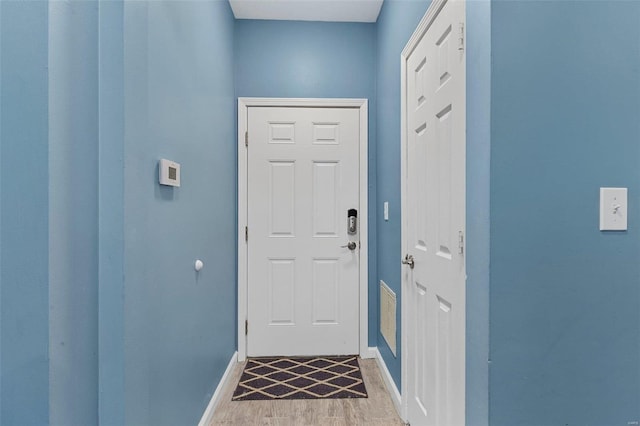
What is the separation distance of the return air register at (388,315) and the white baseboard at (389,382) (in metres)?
0.19

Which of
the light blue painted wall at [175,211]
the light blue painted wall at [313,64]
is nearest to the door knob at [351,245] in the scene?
the light blue painted wall at [313,64]

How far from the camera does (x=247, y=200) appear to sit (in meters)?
2.78

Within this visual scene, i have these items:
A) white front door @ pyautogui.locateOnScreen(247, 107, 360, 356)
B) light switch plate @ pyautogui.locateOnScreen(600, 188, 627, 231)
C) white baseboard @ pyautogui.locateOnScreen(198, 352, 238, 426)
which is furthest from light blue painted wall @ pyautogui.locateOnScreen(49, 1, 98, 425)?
white front door @ pyautogui.locateOnScreen(247, 107, 360, 356)

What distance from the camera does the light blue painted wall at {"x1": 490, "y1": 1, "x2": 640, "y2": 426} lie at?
101cm

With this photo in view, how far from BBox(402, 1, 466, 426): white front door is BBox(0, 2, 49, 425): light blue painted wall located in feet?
4.02

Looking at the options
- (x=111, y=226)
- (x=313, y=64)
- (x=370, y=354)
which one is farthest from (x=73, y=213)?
(x=370, y=354)

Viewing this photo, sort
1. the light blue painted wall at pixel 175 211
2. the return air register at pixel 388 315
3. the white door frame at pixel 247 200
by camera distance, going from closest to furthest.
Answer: the light blue painted wall at pixel 175 211 → the return air register at pixel 388 315 → the white door frame at pixel 247 200

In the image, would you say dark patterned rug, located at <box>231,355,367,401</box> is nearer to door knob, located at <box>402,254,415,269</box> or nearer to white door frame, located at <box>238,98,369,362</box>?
white door frame, located at <box>238,98,369,362</box>

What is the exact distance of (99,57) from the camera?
107cm

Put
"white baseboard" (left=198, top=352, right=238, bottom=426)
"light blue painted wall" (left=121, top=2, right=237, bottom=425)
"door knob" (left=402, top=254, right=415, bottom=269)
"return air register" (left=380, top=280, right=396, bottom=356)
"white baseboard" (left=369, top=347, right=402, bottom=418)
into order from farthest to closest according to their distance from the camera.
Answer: "return air register" (left=380, top=280, right=396, bottom=356), "white baseboard" (left=369, top=347, right=402, bottom=418), "white baseboard" (left=198, top=352, right=238, bottom=426), "door knob" (left=402, top=254, right=415, bottom=269), "light blue painted wall" (left=121, top=2, right=237, bottom=425)

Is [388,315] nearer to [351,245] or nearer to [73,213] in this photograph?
[351,245]

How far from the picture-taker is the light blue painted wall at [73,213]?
96cm

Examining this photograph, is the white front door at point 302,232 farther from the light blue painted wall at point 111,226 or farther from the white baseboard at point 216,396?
the light blue painted wall at point 111,226

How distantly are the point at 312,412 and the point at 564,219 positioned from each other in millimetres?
1689
